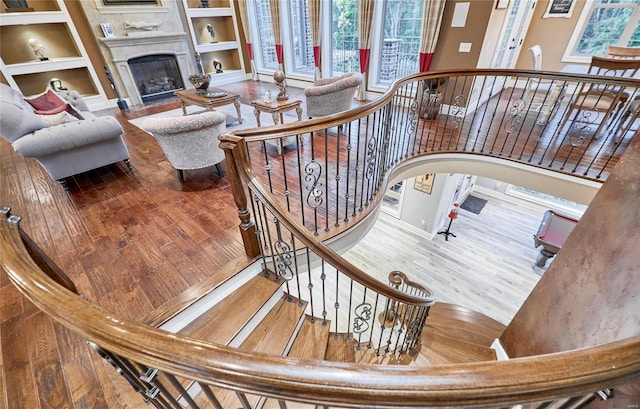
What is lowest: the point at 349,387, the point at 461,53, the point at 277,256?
the point at 277,256

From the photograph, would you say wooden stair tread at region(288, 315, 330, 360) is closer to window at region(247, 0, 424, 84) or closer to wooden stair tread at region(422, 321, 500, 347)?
wooden stair tread at region(422, 321, 500, 347)

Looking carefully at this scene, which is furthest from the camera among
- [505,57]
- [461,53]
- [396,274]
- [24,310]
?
[505,57]

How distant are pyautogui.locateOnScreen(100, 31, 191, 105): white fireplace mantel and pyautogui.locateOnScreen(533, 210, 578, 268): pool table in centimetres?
920

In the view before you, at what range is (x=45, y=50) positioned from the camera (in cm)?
504

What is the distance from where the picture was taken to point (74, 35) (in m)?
5.12

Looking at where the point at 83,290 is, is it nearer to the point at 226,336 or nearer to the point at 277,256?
the point at 226,336

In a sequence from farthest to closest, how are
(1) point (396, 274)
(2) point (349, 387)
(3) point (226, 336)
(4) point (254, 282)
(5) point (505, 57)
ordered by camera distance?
(5) point (505, 57), (1) point (396, 274), (4) point (254, 282), (3) point (226, 336), (2) point (349, 387)

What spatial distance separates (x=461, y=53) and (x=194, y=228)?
4.48 meters

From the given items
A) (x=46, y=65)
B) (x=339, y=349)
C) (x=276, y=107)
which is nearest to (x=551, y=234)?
(x=339, y=349)

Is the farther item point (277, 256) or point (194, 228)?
point (194, 228)

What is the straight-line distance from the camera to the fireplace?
609 centimetres

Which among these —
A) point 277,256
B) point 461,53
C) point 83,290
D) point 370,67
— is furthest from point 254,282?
point 370,67

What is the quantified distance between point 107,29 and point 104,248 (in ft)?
18.3

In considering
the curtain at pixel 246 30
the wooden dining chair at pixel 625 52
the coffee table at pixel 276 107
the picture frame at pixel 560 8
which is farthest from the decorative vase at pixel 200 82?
the picture frame at pixel 560 8
